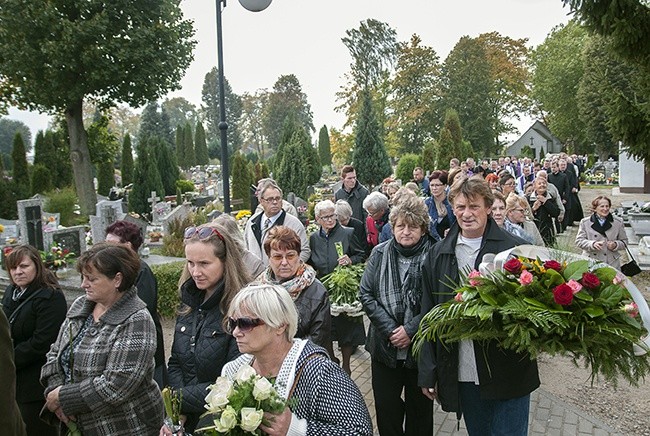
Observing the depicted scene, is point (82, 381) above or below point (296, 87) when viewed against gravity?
below

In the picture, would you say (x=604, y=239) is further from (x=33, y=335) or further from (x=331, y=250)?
(x=33, y=335)

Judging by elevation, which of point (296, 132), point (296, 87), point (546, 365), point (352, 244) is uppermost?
point (296, 87)

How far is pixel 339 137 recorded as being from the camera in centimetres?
4819

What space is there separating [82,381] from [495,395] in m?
2.29

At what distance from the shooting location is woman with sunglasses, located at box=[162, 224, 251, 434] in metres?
3.03

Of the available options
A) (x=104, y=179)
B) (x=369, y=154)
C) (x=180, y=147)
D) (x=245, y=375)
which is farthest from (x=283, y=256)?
(x=180, y=147)

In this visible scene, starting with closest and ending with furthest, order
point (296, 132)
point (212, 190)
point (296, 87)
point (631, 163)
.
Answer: point (296, 132), point (631, 163), point (212, 190), point (296, 87)

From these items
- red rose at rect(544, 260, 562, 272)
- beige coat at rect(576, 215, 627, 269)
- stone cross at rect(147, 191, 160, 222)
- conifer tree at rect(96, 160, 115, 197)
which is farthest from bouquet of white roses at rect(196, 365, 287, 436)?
conifer tree at rect(96, 160, 115, 197)

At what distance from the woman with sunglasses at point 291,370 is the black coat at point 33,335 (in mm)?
2000

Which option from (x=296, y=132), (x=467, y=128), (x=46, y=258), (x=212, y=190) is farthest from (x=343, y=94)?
(x=46, y=258)

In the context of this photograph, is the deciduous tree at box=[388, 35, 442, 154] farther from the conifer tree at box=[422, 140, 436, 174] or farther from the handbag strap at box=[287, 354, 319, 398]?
the handbag strap at box=[287, 354, 319, 398]

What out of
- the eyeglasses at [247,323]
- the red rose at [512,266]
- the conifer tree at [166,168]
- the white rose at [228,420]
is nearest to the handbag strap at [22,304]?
the eyeglasses at [247,323]

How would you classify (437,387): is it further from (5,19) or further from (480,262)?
(5,19)

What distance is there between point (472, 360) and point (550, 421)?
2.12 meters
